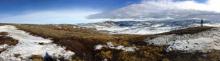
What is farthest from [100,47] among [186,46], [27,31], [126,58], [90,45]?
[27,31]

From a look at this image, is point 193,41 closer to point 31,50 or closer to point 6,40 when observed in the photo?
point 31,50

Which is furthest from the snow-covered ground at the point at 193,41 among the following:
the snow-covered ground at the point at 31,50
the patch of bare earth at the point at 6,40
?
the patch of bare earth at the point at 6,40

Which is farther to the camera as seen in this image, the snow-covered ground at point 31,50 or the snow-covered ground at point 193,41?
the snow-covered ground at point 31,50

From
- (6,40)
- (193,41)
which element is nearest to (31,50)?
(6,40)

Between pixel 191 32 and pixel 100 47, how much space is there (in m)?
19.4

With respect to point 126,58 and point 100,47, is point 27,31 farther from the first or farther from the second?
point 126,58

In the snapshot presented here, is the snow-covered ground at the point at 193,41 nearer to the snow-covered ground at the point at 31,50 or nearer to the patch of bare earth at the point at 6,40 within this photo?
the snow-covered ground at the point at 31,50

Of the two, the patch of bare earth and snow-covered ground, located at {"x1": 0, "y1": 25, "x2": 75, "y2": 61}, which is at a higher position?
the patch of bare earth

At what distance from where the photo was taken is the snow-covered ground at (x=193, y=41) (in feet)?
215

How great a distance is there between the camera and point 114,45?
73875mm

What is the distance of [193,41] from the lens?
68312 millimetres

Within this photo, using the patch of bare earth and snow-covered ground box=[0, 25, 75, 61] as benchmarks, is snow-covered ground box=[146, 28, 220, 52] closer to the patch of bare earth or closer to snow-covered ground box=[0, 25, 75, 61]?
snow-covered ground box=[0, 25, 75, 61]

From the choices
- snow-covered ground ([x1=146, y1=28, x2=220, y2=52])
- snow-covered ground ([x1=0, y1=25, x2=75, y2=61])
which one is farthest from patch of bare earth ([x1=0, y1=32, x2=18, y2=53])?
snow-covered ground ([x1=146, y1=28, x2=220, y2=52])

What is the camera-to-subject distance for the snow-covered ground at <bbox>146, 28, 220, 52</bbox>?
2581 inches
